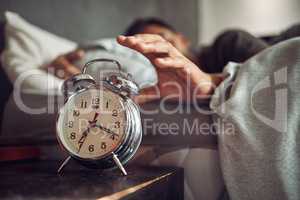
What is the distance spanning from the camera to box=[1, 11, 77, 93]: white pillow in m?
1.24

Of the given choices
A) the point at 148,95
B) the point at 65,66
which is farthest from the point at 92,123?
the point at 65,66

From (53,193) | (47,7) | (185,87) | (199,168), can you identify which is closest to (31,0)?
(47,7)

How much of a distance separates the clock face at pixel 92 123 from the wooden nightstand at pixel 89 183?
47 mm

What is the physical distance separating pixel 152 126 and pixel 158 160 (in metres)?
0.08

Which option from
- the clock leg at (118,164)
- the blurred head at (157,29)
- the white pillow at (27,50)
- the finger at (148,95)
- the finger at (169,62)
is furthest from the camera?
the blurred head at (157,29)

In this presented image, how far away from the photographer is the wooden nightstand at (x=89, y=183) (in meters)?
0.59

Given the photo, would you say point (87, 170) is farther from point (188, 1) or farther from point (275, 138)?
point (188, 1)

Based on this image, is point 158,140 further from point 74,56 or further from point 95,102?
point 74,56

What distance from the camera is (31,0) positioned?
1472mm

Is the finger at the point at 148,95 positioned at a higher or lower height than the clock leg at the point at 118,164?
higher

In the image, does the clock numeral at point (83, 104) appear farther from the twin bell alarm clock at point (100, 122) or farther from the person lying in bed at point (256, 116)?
the person lying in bed at point (256, 116)

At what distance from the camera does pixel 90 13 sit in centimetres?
175

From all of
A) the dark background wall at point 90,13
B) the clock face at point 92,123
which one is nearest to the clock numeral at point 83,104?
the clock face at point 92,123

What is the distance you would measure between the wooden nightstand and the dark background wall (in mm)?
795
